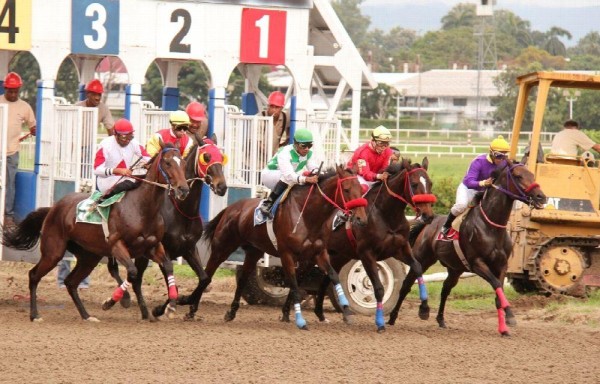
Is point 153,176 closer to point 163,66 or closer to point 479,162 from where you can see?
point 479,162

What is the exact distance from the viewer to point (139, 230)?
12.1 m

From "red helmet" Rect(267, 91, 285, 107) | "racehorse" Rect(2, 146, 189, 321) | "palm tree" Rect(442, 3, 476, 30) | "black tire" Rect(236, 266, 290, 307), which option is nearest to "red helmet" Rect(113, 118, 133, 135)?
"racehorse" Rect(2, 146, 189, 321)

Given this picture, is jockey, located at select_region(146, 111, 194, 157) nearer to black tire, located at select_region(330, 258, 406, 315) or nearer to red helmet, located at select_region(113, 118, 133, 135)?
red helmet, located at select_region(113, 118, 133, 135)

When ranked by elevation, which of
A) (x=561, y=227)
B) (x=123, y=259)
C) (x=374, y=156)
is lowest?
(x=123, y=259)

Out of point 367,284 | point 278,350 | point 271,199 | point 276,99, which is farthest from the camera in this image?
point 276,99

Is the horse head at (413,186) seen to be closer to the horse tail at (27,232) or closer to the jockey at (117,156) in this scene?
the jockey at (117,156)

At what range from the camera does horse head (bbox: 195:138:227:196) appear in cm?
1219

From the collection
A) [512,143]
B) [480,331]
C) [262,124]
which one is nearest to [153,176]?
[262,124]

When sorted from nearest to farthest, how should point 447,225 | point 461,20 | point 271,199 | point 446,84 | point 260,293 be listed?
point 271,199 < point 447,225 < point 260,293 < point 446,84 < point 461,20

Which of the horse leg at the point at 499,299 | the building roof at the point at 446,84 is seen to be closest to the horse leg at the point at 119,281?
the horse leg at the point at 499,299

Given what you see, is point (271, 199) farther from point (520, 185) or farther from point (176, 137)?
point (520, 185)

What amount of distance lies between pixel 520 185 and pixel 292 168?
2.11 m

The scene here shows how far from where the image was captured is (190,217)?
1291 cm

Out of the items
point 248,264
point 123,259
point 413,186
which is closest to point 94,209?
point 123,259
